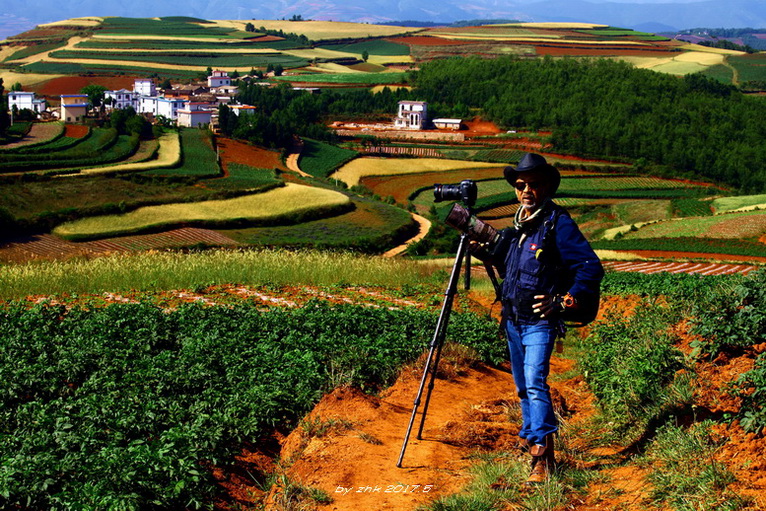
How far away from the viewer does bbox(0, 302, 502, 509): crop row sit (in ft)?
19.0

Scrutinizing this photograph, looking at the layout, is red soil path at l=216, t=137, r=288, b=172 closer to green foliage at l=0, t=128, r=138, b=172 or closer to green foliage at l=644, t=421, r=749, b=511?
green foliage at l=0, t=128, r=138, b=172

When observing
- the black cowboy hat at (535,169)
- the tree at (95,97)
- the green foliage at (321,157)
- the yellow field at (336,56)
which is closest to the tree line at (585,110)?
the green foliage at (321,157)

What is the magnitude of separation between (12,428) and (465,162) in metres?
88.3

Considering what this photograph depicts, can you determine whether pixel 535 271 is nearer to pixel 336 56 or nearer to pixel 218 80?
pixel 218 80

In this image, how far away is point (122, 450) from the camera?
6.10 m

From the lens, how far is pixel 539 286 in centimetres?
629

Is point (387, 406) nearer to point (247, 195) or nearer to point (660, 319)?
point (660, 319)

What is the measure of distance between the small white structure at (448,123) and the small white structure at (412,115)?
223 centimetres

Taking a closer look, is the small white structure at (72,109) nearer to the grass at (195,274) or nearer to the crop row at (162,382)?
the grass at (195,274)

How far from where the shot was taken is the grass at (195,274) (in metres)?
16.1

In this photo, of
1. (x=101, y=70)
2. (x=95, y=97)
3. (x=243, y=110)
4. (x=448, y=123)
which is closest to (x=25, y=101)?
(x=95, y=97)

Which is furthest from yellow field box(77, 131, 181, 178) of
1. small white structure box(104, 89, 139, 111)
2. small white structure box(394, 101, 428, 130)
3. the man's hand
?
the man's hand

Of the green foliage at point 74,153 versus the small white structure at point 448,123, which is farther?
the small white structure at point 448,123

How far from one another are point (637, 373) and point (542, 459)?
210 centimetres
